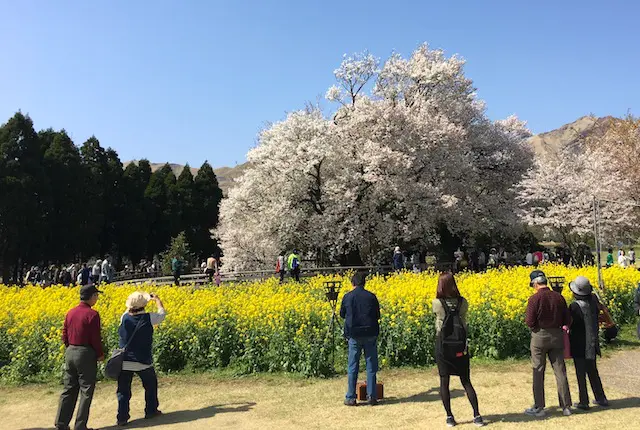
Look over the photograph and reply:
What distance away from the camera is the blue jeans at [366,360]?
6.37 m

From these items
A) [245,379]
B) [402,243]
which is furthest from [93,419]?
[402,243]

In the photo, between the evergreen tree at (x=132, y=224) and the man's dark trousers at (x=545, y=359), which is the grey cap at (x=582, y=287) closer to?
the man's dark trousers at (x=545, y=359)

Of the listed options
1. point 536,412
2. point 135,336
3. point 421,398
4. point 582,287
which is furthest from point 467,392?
point 135,336

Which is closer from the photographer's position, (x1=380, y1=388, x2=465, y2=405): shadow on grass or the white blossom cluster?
(x1=380, y1=388, x2=465, y2=405): shadow on grass

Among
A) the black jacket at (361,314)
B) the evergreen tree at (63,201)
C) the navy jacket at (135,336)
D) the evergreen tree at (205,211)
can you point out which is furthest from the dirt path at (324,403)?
the evergreen tree at (205,211)

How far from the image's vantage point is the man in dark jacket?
6285 millimetres

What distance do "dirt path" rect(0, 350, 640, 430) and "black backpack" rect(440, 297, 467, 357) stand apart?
0.92m

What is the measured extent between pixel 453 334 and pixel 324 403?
2.30 m

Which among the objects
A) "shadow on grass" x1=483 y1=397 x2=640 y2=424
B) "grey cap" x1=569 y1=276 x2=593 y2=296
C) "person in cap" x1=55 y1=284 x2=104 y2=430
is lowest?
"shadow on grass" x1=483 y1=397 x2=640 y2=424

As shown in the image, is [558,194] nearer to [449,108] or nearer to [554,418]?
[449,108]

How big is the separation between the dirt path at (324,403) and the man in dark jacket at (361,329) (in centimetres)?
30

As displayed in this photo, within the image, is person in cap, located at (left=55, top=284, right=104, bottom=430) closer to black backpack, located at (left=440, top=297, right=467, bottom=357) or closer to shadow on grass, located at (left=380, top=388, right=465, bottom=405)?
shadow on grass, located at (left=380, top=388, right=465, bottom=405)

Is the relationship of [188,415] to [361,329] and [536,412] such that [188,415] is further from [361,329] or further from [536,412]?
[536,412]

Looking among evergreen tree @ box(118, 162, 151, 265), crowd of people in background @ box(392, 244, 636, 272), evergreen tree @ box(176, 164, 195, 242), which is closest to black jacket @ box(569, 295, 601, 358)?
crowd of people in background @ box(392, 244, 636, 272)
